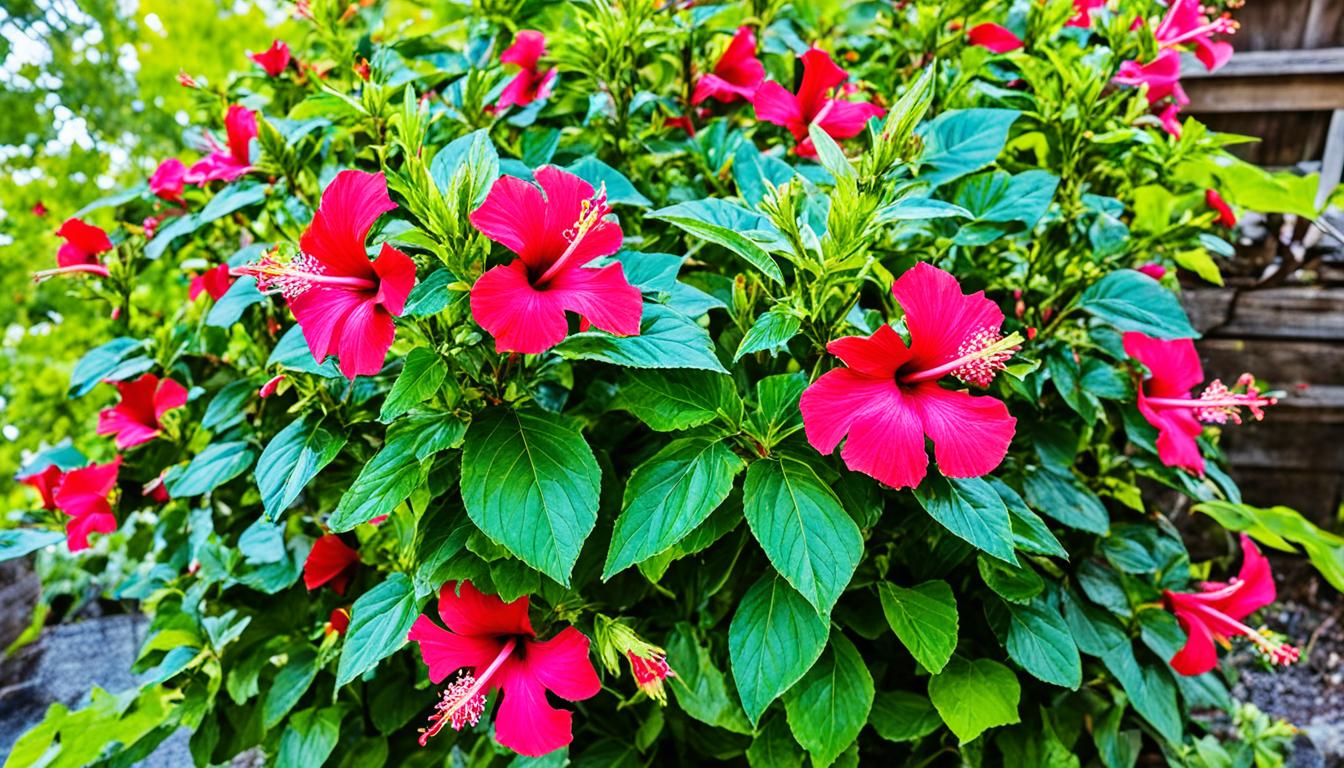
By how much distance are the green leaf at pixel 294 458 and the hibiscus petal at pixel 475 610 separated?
20cm

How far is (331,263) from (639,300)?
0.32m

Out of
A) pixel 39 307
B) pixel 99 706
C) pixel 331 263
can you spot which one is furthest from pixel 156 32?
pixel 331 263

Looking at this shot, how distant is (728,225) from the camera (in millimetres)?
1028

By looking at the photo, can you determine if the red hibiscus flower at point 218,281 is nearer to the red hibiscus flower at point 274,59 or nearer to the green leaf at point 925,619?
the red hibiscus flower at point 274,59

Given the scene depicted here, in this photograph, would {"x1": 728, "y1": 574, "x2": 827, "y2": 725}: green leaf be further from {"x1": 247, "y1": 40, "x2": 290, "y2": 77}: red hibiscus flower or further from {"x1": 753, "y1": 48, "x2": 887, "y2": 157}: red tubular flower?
{"x1": 247, "y1": 40, "x2": 290, "y2": 77}: red hibiscus flower

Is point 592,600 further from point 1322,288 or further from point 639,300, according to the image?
point 1322,288

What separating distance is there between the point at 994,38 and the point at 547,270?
0.97m

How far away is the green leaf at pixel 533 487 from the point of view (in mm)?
821

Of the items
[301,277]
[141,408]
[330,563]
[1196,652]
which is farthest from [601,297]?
[1196,652]

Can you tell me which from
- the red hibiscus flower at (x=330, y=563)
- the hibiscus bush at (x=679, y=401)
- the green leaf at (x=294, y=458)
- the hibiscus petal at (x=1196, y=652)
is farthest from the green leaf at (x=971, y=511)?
the red hibiscus flower at (x=330, y=563)

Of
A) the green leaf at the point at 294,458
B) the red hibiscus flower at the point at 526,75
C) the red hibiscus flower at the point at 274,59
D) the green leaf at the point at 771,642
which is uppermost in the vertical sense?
the red hibiscus flower at the point at 274,59

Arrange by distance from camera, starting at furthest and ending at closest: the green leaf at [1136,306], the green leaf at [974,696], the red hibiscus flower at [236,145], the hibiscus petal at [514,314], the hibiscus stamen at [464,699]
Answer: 1. the red hibiscus flower at [236,145]
2. the green leaf at [1136,306]
3. the green leaf at [974,696]
4. the hibiscus stamen at [464,699]
5. the hibiscus petal at [514,314]

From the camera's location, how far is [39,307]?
2.69 m

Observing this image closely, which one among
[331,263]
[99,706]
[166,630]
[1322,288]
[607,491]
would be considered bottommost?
[1322,288]
